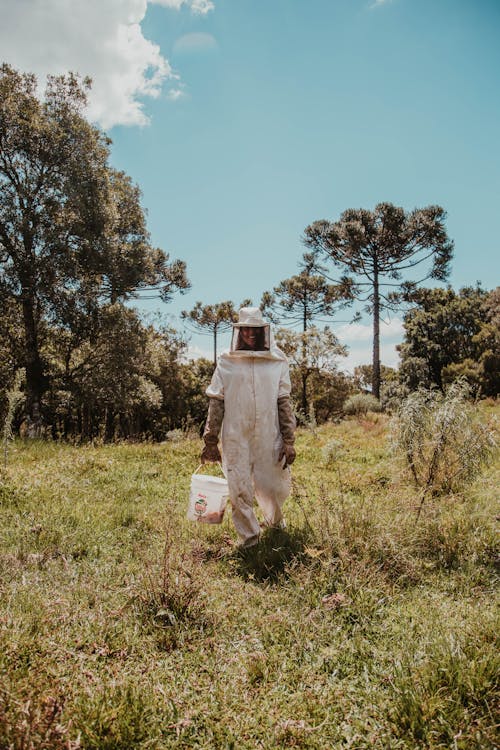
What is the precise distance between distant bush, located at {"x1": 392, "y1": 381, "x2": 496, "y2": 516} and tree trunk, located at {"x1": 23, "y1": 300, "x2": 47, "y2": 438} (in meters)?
14.0

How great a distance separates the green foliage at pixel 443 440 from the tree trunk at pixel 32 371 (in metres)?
14.0

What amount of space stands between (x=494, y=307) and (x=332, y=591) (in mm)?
37462

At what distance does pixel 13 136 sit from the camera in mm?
16203

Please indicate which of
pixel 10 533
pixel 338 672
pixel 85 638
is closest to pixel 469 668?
pixel 338 672

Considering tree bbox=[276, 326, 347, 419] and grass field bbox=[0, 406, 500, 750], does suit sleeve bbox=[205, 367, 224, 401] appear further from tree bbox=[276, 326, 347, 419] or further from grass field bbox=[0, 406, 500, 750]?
tree bbox=[276, 326, 347, 419]

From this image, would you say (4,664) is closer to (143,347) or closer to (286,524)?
(286,524)

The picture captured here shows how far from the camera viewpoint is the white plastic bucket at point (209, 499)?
4527 millimetres

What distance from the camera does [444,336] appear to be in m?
35.7

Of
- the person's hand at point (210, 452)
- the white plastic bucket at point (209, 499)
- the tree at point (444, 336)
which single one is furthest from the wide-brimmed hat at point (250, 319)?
the tree at point (444, 336)

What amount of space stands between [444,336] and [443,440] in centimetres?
3281

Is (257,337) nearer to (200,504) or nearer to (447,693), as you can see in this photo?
(200,504)

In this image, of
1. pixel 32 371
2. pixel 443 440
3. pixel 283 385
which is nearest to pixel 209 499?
pixel 283 385

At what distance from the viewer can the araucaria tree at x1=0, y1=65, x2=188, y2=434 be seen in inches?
625

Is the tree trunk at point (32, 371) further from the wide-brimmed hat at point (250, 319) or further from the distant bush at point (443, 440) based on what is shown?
the distant bush at point (443, 440)
